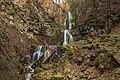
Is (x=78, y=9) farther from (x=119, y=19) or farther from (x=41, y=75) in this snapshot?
(x=41, y=75)

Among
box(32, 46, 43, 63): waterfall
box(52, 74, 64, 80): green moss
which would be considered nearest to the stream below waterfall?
box(32, 46, 43, 63): waterfall

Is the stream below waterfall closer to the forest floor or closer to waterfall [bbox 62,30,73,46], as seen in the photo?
waterfall [bbox 62,30,73,46]

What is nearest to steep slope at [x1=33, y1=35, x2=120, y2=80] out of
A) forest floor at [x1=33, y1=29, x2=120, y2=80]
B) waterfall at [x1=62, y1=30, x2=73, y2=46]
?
forest floor at [x1=33, y1=29, x2=120, y2=80]

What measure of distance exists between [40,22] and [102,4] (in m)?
8.93

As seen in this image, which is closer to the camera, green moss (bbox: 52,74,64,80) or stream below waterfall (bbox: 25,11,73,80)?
green moss (bbox: 52,74,64,80)

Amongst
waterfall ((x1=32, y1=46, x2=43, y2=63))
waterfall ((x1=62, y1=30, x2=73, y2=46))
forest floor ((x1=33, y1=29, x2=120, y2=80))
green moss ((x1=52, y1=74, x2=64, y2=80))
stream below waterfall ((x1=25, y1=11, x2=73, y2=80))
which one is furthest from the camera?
waterfall ((x1=62, y1=30, x2=73, y2=46))

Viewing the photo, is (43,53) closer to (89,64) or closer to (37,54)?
(37,54)

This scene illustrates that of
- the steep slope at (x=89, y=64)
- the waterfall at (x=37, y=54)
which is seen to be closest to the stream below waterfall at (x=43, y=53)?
the waterfall at (x=37, y=54)

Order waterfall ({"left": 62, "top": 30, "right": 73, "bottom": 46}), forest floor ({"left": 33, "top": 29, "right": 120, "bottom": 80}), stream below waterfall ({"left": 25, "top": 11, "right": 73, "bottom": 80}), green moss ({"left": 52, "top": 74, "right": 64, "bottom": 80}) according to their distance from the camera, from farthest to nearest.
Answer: waterfall ({"left": 62, "top": 30, "right": 73, "bottom": 46})
stream below waterfall ({"left": 25, "top": 11, "right": 73, "bottom": 80})
green moss ({"left": 52, "top": 74, "right": 64, "bottom": 80})
forest floor ({"left": 33, "top": 29, "right": 120, "bottom": 80})

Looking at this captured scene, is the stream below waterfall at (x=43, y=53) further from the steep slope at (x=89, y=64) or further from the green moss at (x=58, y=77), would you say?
the green moss at (x=58, y=77)

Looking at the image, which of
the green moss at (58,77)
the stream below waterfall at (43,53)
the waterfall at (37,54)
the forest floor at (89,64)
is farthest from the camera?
the waterfall at (37,54)

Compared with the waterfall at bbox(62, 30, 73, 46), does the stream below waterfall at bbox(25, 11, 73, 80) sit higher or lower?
lower

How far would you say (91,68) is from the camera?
12.5 metres

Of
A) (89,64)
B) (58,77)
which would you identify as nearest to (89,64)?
(89,64)
